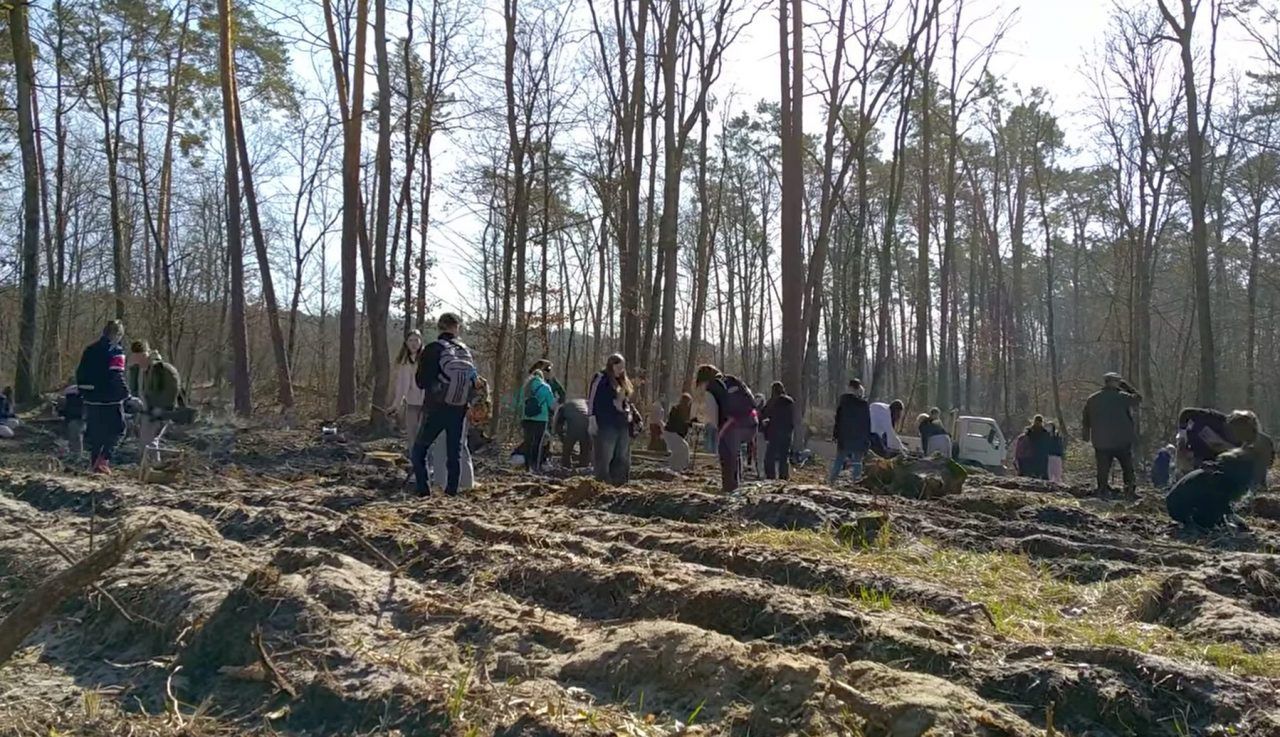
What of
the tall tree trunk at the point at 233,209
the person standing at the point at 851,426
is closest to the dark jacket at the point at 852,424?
the person standing at the point at 851,426

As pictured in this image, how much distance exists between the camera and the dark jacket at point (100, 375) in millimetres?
11039

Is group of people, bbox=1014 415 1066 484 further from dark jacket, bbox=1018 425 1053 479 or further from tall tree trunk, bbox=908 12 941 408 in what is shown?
tall tree trunk, bbox=908 12 941 408

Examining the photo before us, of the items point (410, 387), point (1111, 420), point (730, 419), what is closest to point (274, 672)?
point (410, 387)

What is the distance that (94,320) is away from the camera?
131ft

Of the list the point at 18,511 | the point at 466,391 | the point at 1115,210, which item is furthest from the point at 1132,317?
the point at 18,511

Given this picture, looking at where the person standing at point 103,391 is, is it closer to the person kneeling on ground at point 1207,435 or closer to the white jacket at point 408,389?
the white jacket at point 408,389

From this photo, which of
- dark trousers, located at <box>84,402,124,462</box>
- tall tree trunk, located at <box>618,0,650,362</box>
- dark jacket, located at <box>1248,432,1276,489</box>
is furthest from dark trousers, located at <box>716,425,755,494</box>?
tall tree trunk, located at <box>618,0,650,362</box>

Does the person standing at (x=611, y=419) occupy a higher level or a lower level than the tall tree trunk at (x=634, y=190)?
lower

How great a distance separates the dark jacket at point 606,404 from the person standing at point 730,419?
3.14 feet

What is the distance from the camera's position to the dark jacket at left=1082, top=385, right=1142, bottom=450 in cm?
1353

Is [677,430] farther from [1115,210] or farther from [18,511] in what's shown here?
[1115,210]

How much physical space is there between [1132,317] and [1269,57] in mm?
9976

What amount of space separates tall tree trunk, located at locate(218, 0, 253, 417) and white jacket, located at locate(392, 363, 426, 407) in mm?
12553

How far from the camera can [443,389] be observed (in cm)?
923
